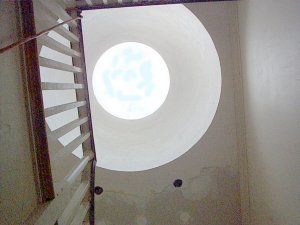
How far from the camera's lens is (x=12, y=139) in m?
2.19

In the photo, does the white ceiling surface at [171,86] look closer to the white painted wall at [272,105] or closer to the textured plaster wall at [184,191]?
the textured plaster wall at [184,191]

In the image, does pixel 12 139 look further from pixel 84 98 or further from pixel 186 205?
pixel 186 205

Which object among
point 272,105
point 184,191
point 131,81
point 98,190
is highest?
point 131,81

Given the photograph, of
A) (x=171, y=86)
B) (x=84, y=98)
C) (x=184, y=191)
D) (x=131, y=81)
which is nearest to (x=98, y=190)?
(x=184, y=191)

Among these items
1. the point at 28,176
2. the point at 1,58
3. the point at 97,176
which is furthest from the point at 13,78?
the point at 97,176

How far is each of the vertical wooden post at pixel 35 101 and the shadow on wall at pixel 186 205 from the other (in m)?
3.33

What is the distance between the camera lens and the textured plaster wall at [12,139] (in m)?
2.07

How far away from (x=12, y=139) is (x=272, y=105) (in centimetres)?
283

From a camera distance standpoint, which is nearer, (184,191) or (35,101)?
(35,101)

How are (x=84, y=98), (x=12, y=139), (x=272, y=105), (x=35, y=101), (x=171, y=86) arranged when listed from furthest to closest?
(x=171, y=86)
(x=84, y=98)
(x=272, y=105)
(x=35, y=101)
(x=12, y=139)

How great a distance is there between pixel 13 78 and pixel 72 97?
4.67 metres

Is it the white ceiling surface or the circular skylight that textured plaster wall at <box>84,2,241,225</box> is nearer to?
the white ceiling surface

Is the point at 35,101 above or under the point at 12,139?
above

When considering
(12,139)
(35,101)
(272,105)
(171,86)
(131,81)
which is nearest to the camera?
(12,139)
